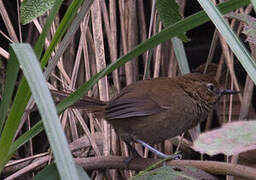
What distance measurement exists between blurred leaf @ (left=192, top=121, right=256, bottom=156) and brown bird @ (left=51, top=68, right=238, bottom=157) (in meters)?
1.28

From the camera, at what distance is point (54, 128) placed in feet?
2.40

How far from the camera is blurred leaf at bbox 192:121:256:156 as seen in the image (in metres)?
0.51

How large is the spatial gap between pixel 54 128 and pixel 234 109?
6.03 feet

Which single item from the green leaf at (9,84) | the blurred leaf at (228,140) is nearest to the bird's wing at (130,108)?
the green leaf at (9,84)

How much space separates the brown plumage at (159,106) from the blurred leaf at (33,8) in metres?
0.86

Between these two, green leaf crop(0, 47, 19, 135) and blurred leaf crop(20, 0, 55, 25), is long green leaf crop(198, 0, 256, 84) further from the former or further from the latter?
green leaf crop(0, 47, 19, 135)

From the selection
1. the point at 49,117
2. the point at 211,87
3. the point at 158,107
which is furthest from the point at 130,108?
the point at 49,117

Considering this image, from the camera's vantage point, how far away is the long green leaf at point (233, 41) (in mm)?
865

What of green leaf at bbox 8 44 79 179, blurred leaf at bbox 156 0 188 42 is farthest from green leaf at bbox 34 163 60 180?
blurred leaf at bbox 156 0 188 42

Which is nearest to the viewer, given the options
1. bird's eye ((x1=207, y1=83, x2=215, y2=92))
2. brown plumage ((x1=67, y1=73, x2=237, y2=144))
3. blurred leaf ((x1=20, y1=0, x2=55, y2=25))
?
blurred leaf ((x1=20, y1=0, x2=55, y2=25))

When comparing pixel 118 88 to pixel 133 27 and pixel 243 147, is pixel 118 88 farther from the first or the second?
pixel 243 147

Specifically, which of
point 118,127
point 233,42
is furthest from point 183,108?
point 233,42

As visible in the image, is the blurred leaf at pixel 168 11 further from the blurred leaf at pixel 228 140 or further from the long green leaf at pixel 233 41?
the blurred leaf at pixel 228 140

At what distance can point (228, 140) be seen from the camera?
522 mm
